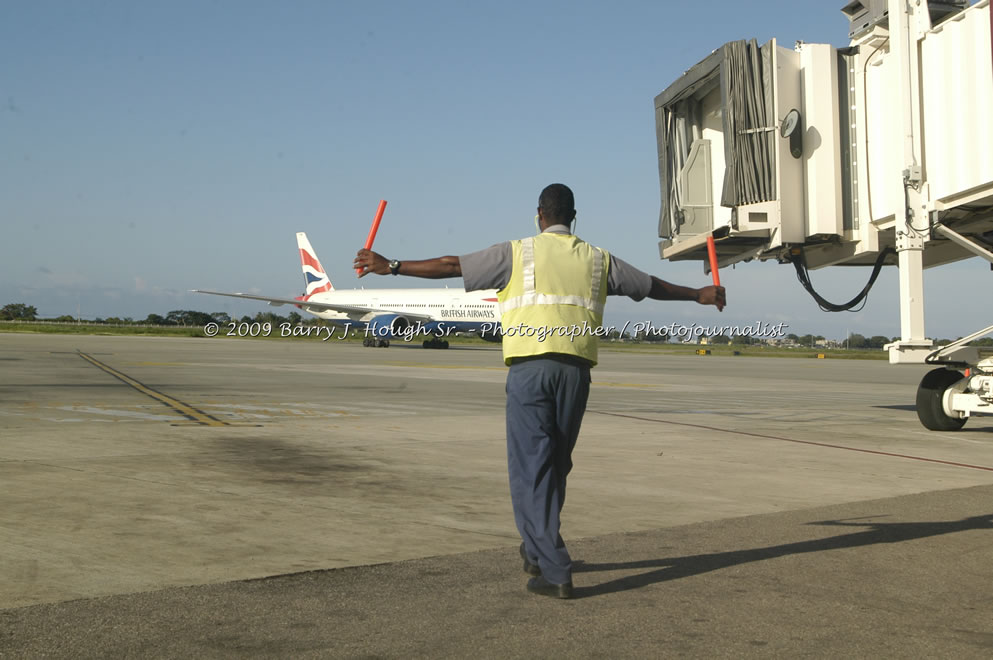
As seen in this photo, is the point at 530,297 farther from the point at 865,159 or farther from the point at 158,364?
the point at 158,364

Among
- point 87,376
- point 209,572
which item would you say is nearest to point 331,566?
point 209,572

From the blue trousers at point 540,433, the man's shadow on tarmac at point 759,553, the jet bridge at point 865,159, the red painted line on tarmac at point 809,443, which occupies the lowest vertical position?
the red painted line on tarmac at point 809,443

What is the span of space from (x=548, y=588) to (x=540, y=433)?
70 centimetres

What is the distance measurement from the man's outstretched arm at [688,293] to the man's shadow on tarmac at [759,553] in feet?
4.37

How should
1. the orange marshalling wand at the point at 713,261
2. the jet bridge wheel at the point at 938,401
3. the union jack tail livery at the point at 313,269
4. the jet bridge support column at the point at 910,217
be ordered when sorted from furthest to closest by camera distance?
1. the union jack tail livery at the point at 313,269
2. the jet bridge wheel at the point at 938,401
3. the jet bridge support column at the point at 910,217
4. the orange marshalling wand at the point at 713,261

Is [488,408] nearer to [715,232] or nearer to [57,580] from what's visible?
[715,232]

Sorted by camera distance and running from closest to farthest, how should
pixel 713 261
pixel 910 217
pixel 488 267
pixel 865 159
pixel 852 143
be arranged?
pixel 488 267 < pixel 713 261 < pixel 910 217 < pixel 865 159 < pixel 852 143

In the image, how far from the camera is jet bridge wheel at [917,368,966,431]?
11.2 m

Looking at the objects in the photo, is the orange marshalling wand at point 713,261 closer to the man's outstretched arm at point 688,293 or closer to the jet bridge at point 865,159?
the man's outstretched arm at point 688,293

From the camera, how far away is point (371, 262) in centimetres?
443

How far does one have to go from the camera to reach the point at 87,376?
65.7 ft

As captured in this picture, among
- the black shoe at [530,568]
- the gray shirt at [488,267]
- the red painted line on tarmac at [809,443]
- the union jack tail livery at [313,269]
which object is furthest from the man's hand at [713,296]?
the union jack tail livery at [313,269]

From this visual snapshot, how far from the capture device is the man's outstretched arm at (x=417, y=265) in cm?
443

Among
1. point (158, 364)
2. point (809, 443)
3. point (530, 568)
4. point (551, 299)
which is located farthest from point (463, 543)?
point (158, 364)
